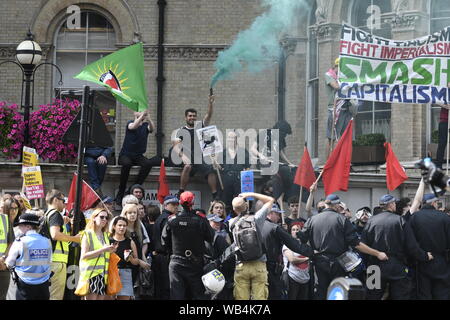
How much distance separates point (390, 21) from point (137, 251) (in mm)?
9780

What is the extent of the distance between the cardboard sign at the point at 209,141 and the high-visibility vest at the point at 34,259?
18.2 feet

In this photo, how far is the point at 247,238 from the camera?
14305mm

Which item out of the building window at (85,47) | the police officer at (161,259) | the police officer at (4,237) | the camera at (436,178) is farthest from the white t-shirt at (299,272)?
the building window at (85,47)

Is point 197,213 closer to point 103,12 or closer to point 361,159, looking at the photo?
point 361,159

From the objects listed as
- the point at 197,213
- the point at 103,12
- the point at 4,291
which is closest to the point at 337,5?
the point at 103,12

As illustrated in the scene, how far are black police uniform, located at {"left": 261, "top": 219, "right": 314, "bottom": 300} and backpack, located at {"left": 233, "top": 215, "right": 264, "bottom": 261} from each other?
1.39ft

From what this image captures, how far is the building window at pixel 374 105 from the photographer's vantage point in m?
22.6

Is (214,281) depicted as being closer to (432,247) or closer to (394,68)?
(432,247)

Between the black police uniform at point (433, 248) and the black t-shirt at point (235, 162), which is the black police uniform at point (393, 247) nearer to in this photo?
the black police uniform at point (433, 248)

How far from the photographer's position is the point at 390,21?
2248 centimetres

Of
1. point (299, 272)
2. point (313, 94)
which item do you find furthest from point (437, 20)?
point (299, 272)

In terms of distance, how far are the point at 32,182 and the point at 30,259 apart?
3674 mm

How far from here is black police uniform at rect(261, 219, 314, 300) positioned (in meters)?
14.6

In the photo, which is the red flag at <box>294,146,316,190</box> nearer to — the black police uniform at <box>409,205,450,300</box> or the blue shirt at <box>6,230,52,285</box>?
the black police uniform at <box>409,205,450,300</box>
